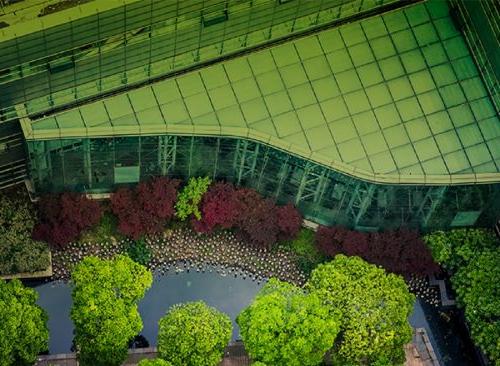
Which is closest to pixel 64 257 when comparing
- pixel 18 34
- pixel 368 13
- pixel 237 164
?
pixel 237 164

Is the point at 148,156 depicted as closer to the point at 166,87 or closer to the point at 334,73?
the point at 166,87

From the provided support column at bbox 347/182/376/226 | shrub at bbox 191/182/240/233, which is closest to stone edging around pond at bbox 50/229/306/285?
shrub at bbox 191/182/240/233

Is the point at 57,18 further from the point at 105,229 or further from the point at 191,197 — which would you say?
the point at 105,229

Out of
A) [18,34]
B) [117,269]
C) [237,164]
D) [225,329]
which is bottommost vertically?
[225,329]

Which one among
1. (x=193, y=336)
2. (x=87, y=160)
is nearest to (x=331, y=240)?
(x=193, y=336)

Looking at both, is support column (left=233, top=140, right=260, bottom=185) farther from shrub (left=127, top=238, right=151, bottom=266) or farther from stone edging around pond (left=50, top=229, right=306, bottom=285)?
shrub (left=127, top=238, right=151, bottom=266)

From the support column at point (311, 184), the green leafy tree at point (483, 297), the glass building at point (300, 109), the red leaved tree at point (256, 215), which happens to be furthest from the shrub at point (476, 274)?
the red leaved tree at point (256, 215)
